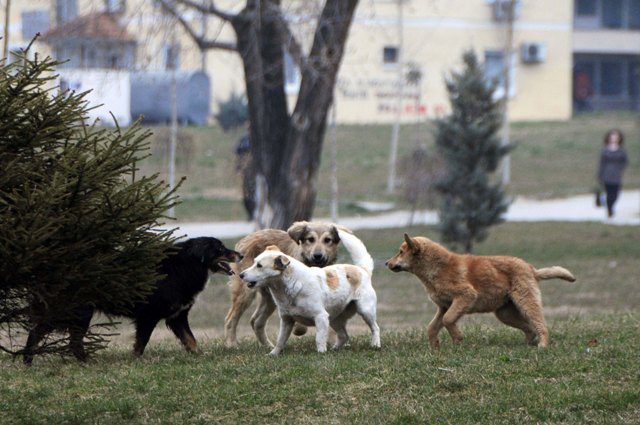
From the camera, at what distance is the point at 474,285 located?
30.6 feet

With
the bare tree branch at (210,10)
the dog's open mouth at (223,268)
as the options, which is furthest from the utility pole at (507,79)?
the dog's open mouth at (223,268)

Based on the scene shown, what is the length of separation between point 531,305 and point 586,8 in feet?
174

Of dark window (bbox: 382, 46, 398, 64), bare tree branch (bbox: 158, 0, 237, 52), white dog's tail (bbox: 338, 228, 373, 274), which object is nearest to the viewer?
white dog's tail (bbox: 338, 228, 373, 274)

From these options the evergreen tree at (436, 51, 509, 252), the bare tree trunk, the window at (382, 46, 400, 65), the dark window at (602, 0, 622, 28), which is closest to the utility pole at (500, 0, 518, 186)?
the evergreen tree at (436, 51, 509, 252)

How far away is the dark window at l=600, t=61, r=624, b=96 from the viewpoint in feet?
199

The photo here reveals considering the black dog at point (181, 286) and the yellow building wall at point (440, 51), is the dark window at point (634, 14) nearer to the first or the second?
the yellow building wall at point (440, 51)

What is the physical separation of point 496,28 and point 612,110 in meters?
15.2

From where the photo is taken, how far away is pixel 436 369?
26.3ft

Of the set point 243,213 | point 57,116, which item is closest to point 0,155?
point 57,116

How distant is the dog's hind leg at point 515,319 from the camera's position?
375 inches

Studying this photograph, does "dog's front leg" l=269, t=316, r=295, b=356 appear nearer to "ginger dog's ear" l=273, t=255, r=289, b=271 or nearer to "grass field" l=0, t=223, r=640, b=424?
"grass field" l=0, t=223, r=640, b=424

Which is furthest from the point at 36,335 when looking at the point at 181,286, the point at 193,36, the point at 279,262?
the point at 193,36

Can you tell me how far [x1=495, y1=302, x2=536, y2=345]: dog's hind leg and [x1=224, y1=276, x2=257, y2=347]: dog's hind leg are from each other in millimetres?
2447

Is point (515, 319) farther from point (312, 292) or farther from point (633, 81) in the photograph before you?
point (633, 81)
